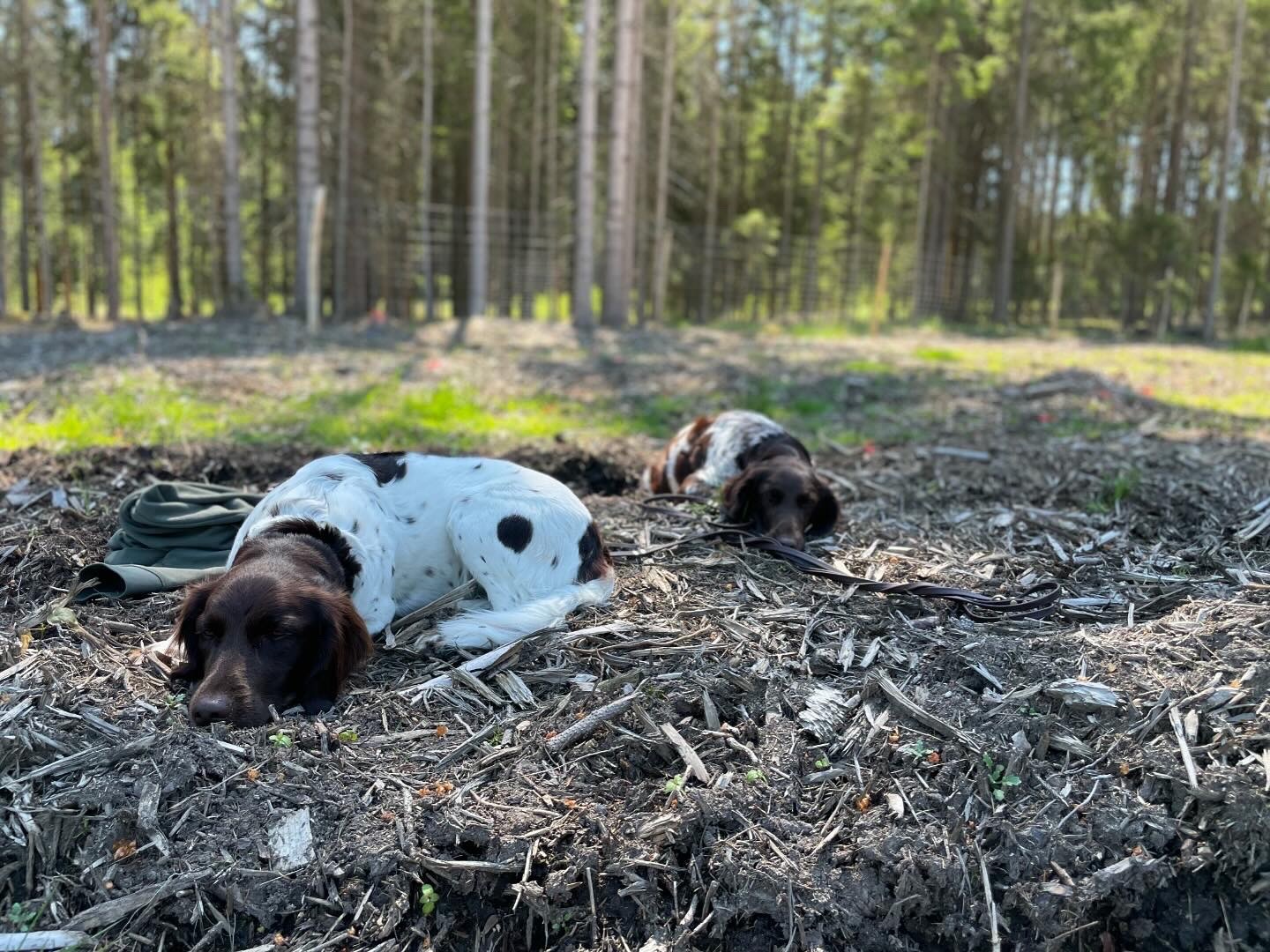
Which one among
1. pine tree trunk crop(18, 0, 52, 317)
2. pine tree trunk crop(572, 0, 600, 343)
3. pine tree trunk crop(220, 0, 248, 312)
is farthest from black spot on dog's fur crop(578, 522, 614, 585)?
pine tree trunk crop(18, 0, 52, 317)

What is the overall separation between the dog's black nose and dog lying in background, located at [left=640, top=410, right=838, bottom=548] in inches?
112

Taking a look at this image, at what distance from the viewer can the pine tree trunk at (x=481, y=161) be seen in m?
19.1

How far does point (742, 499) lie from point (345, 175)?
19872 mm

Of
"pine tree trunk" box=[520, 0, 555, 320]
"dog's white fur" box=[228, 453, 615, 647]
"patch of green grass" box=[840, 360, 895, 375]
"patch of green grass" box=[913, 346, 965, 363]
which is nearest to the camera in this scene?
"dog's white fur" box=[228, 453, 615, 647]

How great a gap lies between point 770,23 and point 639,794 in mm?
34841

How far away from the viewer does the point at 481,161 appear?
19719 millimetres

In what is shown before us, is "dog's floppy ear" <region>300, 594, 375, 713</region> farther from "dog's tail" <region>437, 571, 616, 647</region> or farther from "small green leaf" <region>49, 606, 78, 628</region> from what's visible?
"small green leaf" <region>49, 606, 78, 628</region>

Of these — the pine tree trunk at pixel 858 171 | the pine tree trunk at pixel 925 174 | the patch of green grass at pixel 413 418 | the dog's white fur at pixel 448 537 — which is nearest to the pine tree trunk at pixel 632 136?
the patch of green grass at pixel 413 418

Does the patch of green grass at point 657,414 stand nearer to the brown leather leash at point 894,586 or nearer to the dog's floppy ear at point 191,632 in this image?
the brown leather leash at point 894,586

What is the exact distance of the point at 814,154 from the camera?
3569 centimetres

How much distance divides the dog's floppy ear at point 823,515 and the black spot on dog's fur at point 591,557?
5.17 feet

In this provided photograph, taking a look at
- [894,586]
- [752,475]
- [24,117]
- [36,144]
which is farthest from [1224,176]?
[24,117]

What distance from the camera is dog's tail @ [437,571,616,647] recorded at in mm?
3760

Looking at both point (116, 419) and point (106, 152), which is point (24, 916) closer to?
point (116, 419)
